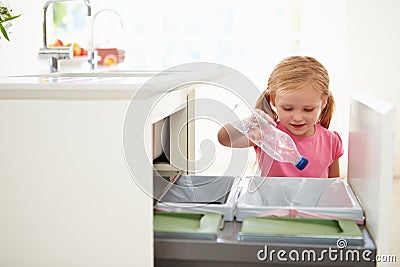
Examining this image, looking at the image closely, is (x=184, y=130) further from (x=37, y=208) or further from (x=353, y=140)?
(x=37, y=208)

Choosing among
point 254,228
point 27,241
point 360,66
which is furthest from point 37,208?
point 360,66

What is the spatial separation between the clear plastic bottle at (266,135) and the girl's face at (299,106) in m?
0.13

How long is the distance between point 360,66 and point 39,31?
6.72ft

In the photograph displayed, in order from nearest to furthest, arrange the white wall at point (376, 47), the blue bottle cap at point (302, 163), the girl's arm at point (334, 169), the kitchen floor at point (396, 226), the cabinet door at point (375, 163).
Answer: the cabinet door at point (375, 163)
the blue bottle cap at point (302, 163)
the girl's arm at point (334, 169)
the kitchen floor at point (396, 226)
the white wall at point (376, 47)

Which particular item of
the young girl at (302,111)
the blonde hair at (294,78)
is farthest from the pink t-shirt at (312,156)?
the blonde hair at (294,78)

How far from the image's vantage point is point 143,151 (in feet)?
3.64

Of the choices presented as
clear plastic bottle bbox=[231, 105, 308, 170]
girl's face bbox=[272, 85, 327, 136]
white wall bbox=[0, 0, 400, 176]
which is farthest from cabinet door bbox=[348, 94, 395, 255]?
white wall bbox=[0, 0, 400, 176]

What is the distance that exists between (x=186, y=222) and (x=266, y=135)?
40cm

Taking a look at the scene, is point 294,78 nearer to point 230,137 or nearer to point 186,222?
point 230,137

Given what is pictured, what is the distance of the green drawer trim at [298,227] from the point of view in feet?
3.90

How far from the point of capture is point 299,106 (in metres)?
1.73

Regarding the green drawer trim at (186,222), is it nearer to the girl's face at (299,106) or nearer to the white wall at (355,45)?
the girl's face at (299,106)

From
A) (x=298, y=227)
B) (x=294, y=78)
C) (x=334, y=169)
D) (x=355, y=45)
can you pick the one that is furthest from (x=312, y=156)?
(x=355, y=45)

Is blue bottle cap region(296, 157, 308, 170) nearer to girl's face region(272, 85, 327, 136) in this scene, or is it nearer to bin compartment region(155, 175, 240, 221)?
bin compartment region(155, 175, 240, 221)
